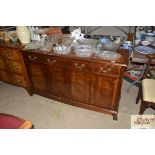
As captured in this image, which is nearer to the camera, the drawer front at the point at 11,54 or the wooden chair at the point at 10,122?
the wooden chair at the point at 10,122

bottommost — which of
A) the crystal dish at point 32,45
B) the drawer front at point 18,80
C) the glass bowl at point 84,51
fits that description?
the drawer front at point 18,80

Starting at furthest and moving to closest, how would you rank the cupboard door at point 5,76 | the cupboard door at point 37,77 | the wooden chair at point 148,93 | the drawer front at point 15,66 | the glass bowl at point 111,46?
the cupboard door at point 5,76
the drawer front at point 15,66
the cupboard door at point 37,77
the glass bowl at point 111,46
the wooden chair at point 148,93

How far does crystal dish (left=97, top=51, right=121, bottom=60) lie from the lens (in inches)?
77.3

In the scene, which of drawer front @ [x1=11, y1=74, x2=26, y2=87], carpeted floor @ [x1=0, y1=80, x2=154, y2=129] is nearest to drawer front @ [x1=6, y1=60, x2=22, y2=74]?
drawer front @ [x1=11, y1=74, x2=26, y2=87]

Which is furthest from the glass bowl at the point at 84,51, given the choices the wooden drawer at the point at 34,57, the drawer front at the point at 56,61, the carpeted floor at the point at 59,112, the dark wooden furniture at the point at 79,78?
the carpeted floor at the point at 59,112

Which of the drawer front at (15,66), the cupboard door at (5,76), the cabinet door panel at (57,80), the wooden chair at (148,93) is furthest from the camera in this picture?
the cupboard door at (5,76)

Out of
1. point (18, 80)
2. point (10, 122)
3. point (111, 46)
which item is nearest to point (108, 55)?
point (111, 46)

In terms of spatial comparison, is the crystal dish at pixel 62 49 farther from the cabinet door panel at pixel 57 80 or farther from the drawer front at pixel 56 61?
the cabinet door panel at pixel 57 80

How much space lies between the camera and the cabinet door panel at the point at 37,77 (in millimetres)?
2446

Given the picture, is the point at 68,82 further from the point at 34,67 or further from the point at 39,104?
the point at 39,104

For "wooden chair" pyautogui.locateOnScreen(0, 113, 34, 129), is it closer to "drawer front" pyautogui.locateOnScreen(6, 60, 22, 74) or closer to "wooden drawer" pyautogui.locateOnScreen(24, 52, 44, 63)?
"wooden drawer" pyautogui.locateOnScreen(24, 52, 44, 63)

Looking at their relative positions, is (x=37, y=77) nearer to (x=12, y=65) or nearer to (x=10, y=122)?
(x=12, y=65)
